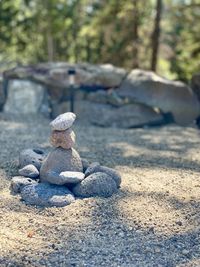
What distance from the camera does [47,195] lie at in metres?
3.87

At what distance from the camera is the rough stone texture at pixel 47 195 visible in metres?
3.81

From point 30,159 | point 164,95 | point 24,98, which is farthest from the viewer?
point 24,98

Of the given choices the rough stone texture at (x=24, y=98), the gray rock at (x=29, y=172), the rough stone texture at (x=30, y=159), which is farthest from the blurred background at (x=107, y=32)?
the gray rock at (x=29, y=172)

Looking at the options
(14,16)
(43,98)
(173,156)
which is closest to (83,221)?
(173,156)

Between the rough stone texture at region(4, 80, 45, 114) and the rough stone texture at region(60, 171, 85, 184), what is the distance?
179 inches

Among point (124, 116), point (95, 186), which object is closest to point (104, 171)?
point (95, 186)

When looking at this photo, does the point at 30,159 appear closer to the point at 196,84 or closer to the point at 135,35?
the point at 196,84

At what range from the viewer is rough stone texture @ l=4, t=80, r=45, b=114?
841cm

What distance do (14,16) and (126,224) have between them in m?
12.0

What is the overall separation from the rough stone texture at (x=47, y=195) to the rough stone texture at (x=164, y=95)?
4427 millimetres

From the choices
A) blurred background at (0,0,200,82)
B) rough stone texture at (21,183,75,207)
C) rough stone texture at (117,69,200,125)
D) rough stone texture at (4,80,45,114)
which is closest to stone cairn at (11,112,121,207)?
rough stone texture at (21,183,75,207)

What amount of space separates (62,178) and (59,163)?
0.79 feet

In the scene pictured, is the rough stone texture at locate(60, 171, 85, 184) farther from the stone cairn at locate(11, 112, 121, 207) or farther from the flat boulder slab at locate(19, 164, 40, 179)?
the flat boulder slab at locate(19, 164, 40, 179)

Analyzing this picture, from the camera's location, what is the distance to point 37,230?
3.38m
